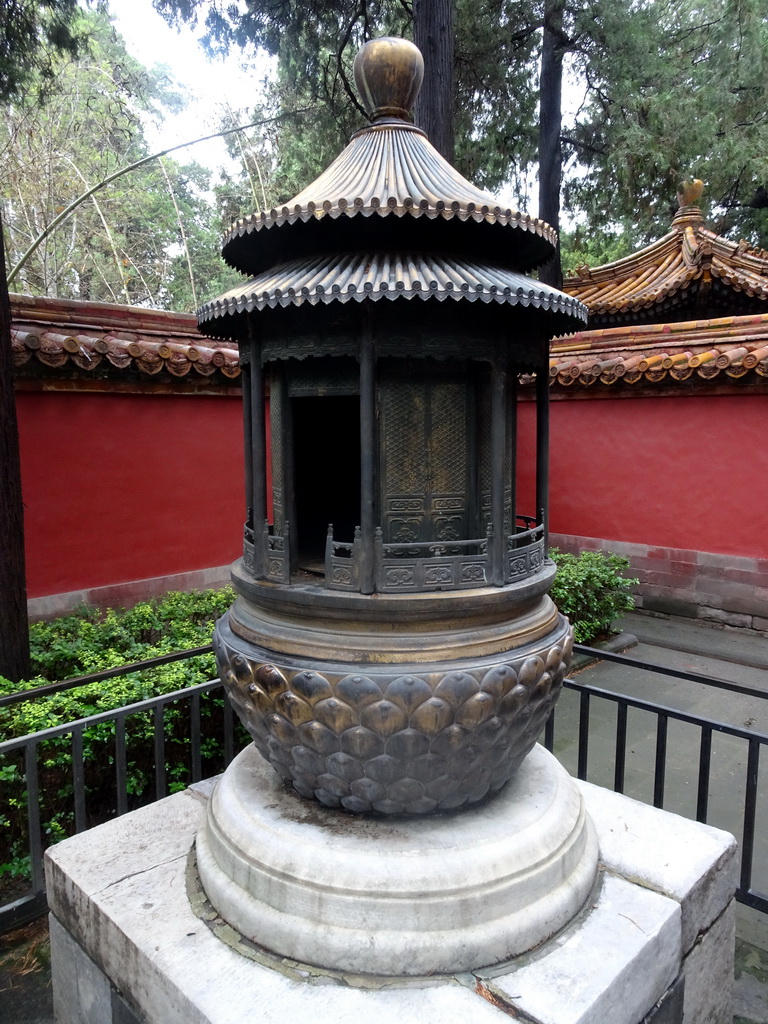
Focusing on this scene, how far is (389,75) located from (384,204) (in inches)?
33.2

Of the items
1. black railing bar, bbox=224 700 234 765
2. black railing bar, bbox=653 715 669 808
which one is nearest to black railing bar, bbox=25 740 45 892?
black railing bar, bbox=224 700 234 765

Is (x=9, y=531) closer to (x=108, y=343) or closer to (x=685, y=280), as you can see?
(x=108, y=343)

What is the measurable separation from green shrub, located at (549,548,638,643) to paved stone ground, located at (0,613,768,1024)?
49cm

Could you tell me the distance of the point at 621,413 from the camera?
874 centimetres

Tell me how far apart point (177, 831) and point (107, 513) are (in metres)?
4.45

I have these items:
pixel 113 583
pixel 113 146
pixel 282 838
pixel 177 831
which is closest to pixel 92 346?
pixel 113 583

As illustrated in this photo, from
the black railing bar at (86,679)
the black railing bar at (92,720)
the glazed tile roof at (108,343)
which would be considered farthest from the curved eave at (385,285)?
the glazed tile roof at (108,343)

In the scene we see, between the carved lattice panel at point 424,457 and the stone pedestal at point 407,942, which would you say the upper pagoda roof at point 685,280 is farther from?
the stone pedestal at point 407,942

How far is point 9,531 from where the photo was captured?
435 centimetres

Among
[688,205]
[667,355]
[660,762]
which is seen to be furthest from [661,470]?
[660,762]

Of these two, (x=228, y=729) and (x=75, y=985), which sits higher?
(x=228, y=729)

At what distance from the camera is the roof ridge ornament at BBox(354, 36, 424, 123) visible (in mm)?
2635

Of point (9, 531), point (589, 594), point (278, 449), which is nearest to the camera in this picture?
point (278, 449)

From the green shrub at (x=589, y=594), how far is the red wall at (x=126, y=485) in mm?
3775
